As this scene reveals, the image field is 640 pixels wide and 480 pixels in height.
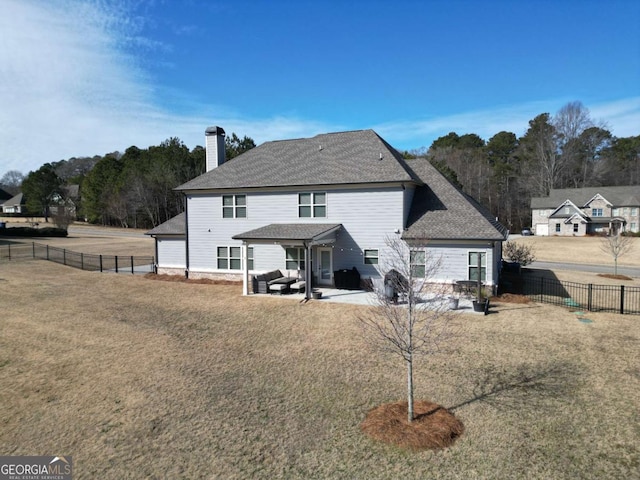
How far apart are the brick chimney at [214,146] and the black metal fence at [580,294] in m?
20.0

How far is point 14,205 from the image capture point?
91.0 metres

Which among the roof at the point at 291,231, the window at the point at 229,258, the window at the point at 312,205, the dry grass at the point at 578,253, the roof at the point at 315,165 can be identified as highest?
the roof at the point at 315,165

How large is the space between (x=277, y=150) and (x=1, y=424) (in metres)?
20.9

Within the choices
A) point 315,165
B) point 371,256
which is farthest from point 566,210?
point 315,165

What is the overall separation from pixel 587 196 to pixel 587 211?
9.11 feet

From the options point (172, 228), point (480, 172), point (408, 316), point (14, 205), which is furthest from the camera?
point (14, 205)

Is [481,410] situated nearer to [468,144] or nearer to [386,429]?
[386,429]

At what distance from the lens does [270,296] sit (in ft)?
65.9

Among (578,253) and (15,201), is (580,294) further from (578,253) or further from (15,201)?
(15,201)

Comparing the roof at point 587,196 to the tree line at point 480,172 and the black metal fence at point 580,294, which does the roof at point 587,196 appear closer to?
the tree line at point 480,172

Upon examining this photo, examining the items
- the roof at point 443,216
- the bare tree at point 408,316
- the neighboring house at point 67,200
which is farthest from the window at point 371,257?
the neighboring house at point 67,200

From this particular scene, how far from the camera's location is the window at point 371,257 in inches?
818

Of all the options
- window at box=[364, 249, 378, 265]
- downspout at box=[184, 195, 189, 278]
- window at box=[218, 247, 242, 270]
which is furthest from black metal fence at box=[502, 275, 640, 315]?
downspout at box=[184, 195, 189, 278]

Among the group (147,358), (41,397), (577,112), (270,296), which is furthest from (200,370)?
(577,112)
